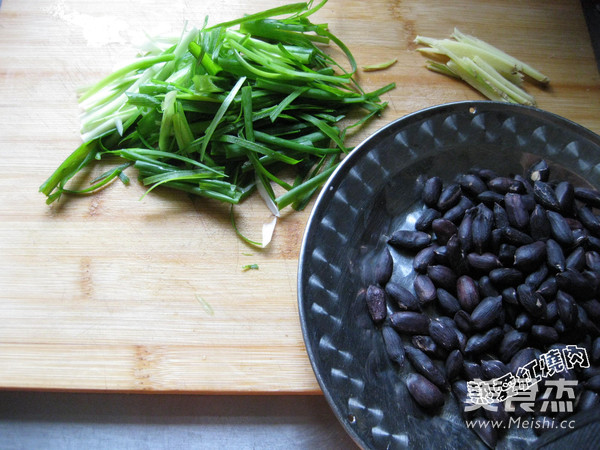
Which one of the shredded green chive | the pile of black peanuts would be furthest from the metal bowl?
the shredded green chive

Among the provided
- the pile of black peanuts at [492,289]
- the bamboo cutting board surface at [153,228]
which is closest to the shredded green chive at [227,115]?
the bamboo cutting board surface at [153,228]

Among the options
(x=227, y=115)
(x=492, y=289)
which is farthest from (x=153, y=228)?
→ (x=492, y=289)

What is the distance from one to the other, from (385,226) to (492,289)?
0.33 metres

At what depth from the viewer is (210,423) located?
53.2 inches

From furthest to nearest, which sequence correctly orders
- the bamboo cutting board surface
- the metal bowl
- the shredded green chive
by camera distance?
1. the shredded green chive
2. the bamboo cutting board surface
3. the metal bowl

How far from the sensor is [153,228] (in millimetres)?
1379

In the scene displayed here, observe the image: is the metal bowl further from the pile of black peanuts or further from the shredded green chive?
the shredded green chive

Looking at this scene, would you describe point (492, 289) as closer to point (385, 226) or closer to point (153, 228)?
point (385, 226)

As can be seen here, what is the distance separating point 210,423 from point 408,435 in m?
0.56

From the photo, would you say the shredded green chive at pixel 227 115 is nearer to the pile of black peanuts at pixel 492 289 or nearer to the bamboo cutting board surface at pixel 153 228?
the bamboo cutting board surface at pixel 153 228

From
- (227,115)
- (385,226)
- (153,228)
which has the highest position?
(227,115)

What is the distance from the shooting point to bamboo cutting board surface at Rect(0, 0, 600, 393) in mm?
1241

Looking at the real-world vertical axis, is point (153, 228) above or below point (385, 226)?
below

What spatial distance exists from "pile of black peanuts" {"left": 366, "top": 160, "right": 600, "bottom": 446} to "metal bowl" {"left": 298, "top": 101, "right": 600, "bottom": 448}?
0.15 ft
